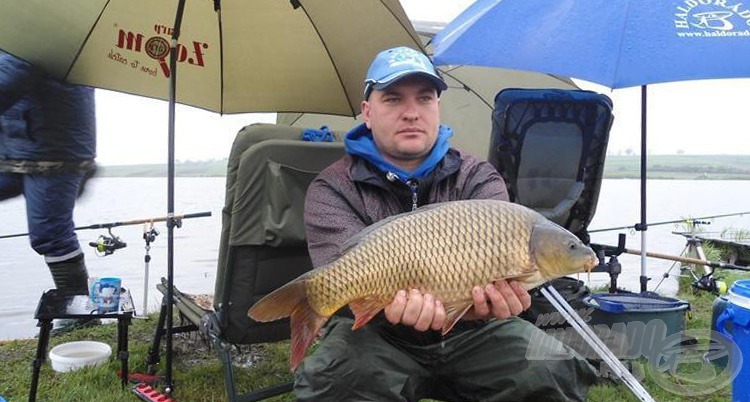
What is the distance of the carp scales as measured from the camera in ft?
4.08

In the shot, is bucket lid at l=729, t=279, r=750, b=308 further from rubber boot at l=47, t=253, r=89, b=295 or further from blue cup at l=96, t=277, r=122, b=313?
rubber boot at l=47, t=253, r=89, b=295

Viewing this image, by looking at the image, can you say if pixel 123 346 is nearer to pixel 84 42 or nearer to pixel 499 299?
pixel 84 42

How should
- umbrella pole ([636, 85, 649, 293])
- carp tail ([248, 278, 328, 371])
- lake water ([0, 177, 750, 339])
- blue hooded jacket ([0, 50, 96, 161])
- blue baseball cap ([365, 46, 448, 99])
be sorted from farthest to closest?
lake water ([0, 177, 750, 339])
blue hooded jacket ([0, 50, 96, 161])
umbrella pole ([636, 85, 649, 293])
blue baseball cap ([365, 46, 448, 99])
carp tail ([248, 278, 328, 371])

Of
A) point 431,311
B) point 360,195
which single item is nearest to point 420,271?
point 431,311

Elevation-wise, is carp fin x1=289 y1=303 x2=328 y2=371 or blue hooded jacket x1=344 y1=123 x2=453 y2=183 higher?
blue hooded jacket x1=344 y1=123 x2=453 y2=183

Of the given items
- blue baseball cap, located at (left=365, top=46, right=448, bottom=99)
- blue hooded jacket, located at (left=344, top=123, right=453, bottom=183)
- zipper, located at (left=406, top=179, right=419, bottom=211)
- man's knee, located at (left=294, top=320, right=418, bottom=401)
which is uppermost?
blue baseball cap, located at (left=365, top=46, right=448, bottom=99)

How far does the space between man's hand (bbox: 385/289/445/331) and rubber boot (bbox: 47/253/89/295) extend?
2.69m

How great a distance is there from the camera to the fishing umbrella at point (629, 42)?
2.12 m

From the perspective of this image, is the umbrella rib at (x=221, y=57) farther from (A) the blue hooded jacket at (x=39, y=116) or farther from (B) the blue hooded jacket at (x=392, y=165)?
(B) the blue hooded jacket at (x=392, y=165)

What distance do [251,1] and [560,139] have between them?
62.0 inches

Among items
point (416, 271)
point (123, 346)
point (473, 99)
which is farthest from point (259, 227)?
point (473, 99)

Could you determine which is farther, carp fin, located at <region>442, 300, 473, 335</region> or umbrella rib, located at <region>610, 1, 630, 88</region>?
umbrella rib, located at <region>610, 1, 630, 88</region>

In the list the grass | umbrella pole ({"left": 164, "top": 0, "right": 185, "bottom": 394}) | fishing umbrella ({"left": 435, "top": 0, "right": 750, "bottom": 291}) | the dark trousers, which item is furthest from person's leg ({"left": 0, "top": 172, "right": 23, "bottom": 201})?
fishing umbrella ({"left": 435, "top": 0, "right": 750, "bottom": 291})

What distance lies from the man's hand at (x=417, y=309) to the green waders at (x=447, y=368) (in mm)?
221
